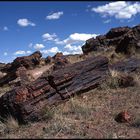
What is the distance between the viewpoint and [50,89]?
1558 cm

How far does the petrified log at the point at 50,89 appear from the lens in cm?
1441

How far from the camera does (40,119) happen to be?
14.1 meters

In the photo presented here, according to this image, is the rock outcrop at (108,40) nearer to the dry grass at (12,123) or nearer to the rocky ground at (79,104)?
the rocky ground at (79,104)

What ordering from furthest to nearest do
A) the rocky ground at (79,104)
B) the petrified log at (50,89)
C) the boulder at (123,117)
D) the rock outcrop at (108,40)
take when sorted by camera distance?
1. the rock outcrop at (108,40)
2. the petrified log at (50,89)
3. the boulder at (123,117)
4. the rocky ground at (79,104)

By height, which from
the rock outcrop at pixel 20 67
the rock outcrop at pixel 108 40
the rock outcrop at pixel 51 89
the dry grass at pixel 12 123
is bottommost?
the dry grass at pixel 12 123

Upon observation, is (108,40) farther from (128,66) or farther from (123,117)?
(123,117)

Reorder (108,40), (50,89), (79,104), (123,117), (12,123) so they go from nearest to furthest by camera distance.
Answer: (123,117), (12,123), (79,104), (50,89), (108,40)

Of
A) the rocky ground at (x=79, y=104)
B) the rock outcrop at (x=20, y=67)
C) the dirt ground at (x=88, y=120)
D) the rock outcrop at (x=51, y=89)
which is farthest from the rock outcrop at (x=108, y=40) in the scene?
the dirt ground at (x=88, y=120)

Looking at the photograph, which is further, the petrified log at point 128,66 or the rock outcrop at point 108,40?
the rock outcrop at point 108,40

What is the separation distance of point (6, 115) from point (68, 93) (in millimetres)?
2620

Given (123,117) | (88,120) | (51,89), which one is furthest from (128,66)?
(123,117)

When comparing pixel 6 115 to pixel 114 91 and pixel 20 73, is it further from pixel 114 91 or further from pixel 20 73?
pixel 20 73

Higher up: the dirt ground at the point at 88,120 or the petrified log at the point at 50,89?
the petrified log at the point at 50,89

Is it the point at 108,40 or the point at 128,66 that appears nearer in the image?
the point at 128,66
